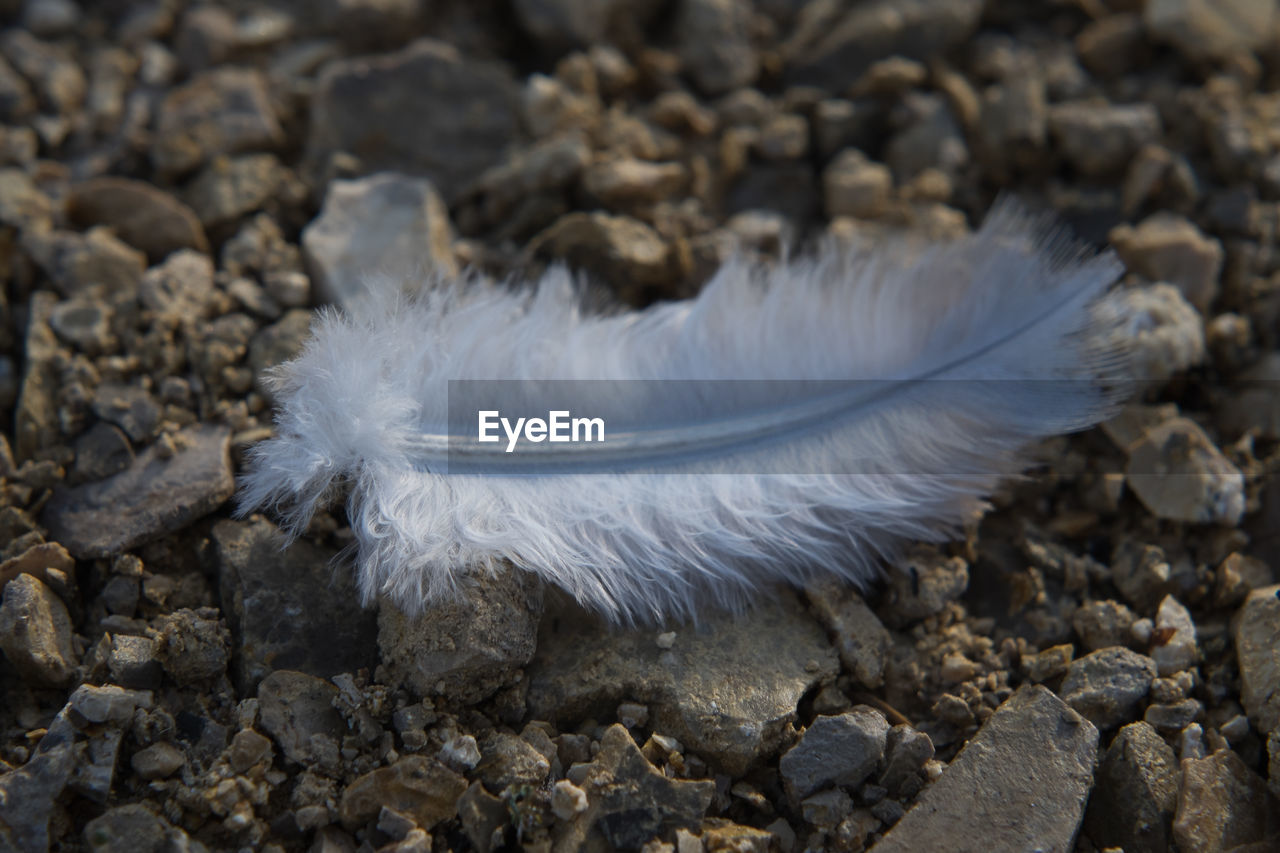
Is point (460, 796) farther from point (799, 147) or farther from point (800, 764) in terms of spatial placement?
point (799, 147)

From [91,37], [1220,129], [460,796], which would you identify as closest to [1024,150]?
[1220,129]

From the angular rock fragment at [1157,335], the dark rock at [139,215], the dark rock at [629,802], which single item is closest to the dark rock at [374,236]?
the dark rock at [139,215]

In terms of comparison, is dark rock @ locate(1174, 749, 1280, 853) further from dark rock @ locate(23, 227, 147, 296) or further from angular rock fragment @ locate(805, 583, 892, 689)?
dark rock @ locate(23, 227, 147, 296)

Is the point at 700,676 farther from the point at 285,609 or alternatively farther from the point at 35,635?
the point at 35,635

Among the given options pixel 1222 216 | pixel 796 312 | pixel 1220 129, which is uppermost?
pixel 1220 129

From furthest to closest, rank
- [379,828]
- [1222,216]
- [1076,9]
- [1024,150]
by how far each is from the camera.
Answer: [1076,9], [1024,150], [1222,216], [379,828]

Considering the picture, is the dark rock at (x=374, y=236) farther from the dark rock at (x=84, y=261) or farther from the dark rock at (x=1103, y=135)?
the dark rock at (x=1103, y=135)
